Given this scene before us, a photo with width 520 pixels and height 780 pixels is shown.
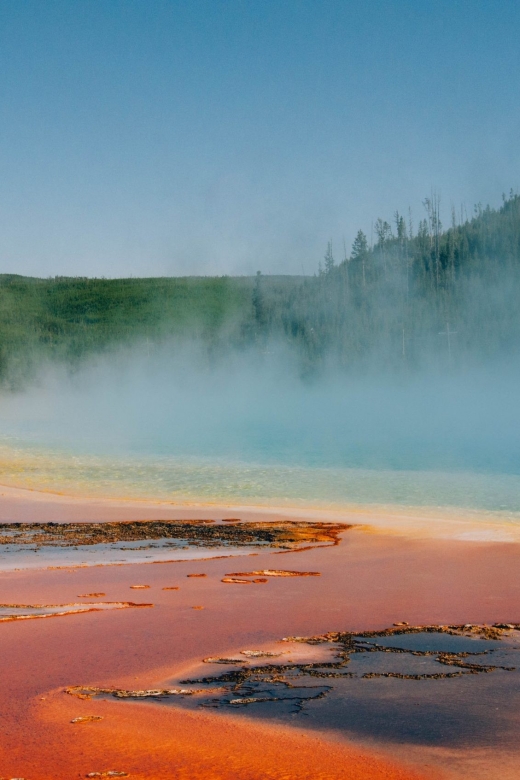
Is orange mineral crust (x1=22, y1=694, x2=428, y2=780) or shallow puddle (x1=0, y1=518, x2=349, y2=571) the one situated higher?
shallow puddle (x1=0, y1=518, x2=349, y2=571)

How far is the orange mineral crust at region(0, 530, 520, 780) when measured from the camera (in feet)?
15.3

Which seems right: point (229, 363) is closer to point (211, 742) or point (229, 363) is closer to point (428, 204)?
point (428, 204)

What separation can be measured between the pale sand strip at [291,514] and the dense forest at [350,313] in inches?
3170

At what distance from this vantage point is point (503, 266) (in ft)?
344

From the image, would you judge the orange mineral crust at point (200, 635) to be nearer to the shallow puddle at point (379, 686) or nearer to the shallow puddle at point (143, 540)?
the shallow puddle at point (379, 686)

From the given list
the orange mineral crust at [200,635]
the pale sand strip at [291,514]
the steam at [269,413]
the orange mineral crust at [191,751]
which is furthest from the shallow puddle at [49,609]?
the steam at [269,413]

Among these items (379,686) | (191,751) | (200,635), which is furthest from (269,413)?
(191,751)

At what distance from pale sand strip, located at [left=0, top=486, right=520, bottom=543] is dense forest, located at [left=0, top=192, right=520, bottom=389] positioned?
8051 cm

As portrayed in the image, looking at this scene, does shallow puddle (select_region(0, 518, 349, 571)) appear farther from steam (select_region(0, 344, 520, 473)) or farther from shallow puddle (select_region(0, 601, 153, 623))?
steam (select_region(0, 344, 520, 473))

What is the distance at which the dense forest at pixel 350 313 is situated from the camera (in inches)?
3957

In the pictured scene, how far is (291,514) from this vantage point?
1560 cm

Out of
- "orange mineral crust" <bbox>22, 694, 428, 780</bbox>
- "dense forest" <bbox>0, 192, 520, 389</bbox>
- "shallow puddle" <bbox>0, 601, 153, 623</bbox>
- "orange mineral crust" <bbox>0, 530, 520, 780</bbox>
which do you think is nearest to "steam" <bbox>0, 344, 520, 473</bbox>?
"dense forest" <bbox>0, 192, 520, 389</bbox>

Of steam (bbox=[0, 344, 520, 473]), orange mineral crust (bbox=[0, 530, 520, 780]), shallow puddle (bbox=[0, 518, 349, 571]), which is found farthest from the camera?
steam (bbox=[0, 344, 520, 473])

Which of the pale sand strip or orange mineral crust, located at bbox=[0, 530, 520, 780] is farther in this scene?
the pale sand strip
